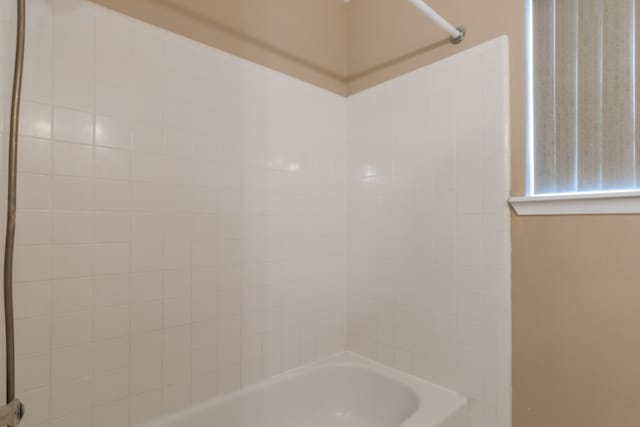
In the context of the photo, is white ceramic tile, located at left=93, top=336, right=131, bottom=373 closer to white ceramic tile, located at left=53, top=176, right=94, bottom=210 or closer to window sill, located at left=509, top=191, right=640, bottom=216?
white ceramic tile, located at left=53, top=176, right=94, bottom=210

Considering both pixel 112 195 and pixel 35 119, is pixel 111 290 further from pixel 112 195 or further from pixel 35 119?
pixel 35 119

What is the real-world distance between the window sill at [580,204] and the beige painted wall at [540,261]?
0.03m

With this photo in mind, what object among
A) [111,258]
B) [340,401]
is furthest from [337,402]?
[111,258]

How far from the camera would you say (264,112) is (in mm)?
1586

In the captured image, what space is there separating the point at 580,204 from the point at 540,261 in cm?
24

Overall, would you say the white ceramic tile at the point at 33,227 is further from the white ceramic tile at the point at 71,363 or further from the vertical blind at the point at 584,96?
the vertical blind at the point at 584,96

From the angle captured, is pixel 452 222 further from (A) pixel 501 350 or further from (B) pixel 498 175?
(A) pixel 501 350

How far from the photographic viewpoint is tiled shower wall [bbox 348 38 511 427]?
1.33 metres

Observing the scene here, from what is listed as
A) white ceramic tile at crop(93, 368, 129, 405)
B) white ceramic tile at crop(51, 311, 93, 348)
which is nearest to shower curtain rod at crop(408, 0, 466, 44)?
white ceramic tile at crop(51, 311, 93, 348)

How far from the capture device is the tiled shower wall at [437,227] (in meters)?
1.33

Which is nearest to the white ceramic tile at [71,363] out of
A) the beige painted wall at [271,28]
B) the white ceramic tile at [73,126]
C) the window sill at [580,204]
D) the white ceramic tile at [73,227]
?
the white ceramic tile at [73,227]

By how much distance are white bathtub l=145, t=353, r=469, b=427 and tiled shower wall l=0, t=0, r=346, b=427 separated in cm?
A: 7

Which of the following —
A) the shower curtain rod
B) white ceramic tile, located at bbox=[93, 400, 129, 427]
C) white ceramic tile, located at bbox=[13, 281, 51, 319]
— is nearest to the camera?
white ceramic tile, located at bbox=[13, 281, 51, 319]

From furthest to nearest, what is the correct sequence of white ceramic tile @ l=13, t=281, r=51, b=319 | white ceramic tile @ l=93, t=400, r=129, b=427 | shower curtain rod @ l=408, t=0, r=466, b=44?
shower curtain rod @ l=408, t=0, r=466, b=44 < white ceramic tile @ l=93, t=400, r=129, b=427 < white ceramic tile @ l=13, t=281, r=51, b=319
